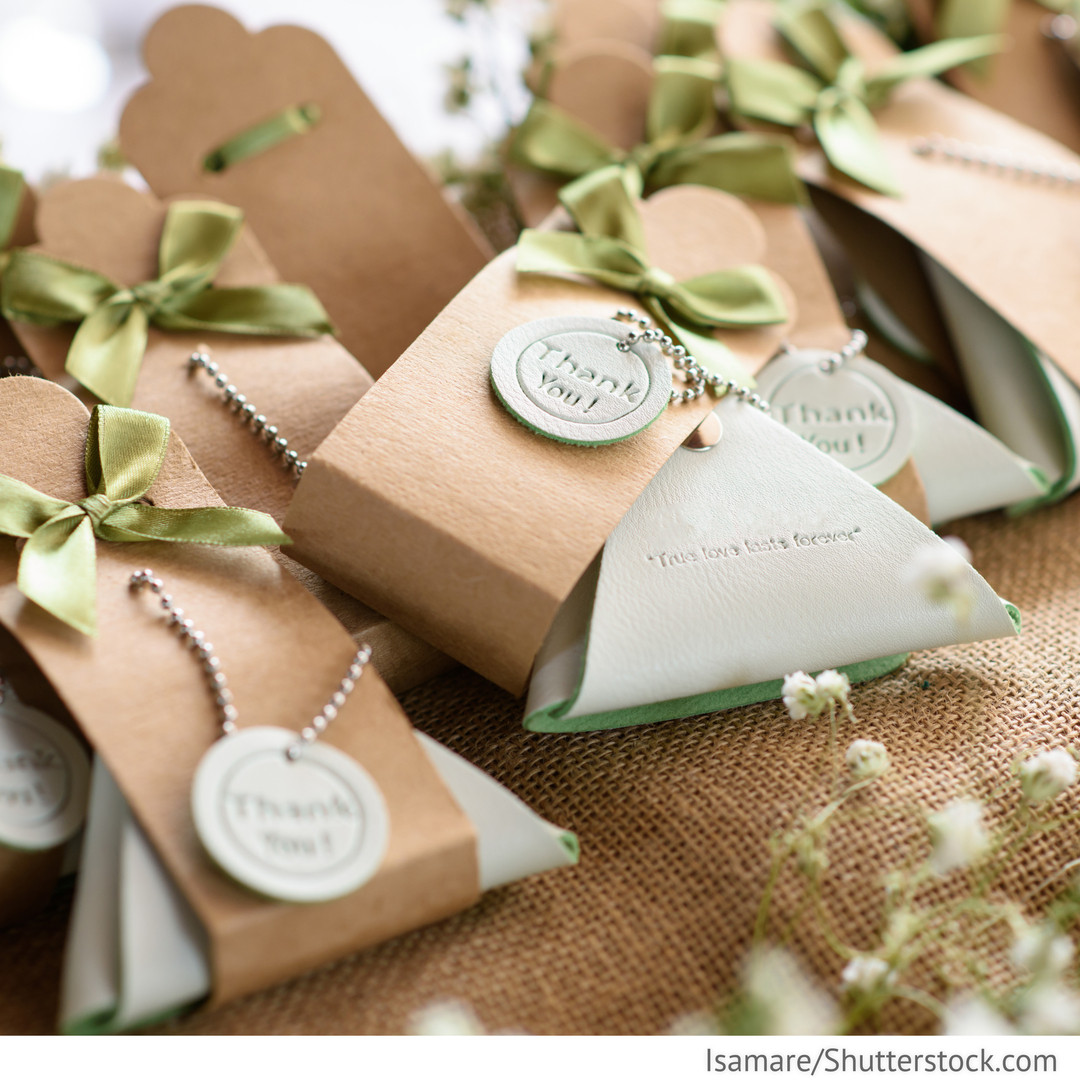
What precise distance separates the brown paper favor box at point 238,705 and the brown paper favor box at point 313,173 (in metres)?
0.34

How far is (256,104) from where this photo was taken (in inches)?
39.0

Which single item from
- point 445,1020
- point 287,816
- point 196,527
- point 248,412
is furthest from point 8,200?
point 445,1020

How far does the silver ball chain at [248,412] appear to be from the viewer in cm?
80

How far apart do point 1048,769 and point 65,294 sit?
31.0 inches

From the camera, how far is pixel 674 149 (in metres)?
1.00

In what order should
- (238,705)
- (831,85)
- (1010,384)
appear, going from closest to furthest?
(238,705)
(1010,384)
(831,85)

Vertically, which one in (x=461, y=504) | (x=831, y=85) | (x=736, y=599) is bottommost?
(x=736, y=599)

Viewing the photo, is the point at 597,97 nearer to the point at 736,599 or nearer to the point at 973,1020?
the point at 736,599

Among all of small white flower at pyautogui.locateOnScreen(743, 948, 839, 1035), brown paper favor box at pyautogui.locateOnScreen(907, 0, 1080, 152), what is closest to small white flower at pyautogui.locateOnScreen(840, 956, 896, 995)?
small white flower at pyautogui.locateOnScreen(743, 948, 839, 1035)

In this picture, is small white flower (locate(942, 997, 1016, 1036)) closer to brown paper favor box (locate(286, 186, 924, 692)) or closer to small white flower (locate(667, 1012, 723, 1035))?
small white flower (locate(667, 1012, 723, 1035))

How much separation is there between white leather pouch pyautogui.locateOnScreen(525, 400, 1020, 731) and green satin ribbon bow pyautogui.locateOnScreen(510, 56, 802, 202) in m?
0.35

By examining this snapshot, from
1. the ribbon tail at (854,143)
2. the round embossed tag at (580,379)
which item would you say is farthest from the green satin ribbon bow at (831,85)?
the round embossed tag at (580,379)

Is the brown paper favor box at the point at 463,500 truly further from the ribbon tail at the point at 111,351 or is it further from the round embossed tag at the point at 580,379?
the ribbon tail at the point at 111,351

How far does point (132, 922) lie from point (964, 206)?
91cm
